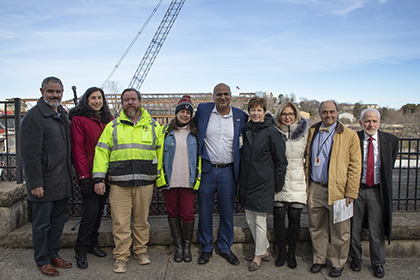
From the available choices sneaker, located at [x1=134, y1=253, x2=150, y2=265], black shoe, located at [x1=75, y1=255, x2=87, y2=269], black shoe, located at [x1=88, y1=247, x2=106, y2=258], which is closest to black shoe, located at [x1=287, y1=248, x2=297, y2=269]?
sneaker, located at [x1=134, y1=253, x2=150, y2=265]

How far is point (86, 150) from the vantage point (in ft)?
10.8

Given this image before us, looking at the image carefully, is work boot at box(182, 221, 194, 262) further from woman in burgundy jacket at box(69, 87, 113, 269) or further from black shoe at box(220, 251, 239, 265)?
woman in burgundy jacket at box(69, 87, 113, 269)

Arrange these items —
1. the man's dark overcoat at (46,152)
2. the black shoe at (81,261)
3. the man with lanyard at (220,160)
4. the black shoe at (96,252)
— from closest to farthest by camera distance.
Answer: the man's dark overcoat at (46,152) → the black shoe at (81,261) → the man with lanyard at (220,160) → the black shoe at (96,252)

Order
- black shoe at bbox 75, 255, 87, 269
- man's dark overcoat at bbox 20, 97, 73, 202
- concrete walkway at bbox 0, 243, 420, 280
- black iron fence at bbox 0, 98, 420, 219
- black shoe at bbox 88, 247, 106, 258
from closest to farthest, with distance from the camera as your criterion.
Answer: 1. man's dark overcoat at bbox 20, 97, 73, 202
2. concrete walkway at bbox 0, 243, 420, 280
3. black shoe at bbox 75, 255, 87, 269
4. black shoe at bbox 88, 247, 106, 258
5. black iron fence at bbox 0, 98, 420, 219

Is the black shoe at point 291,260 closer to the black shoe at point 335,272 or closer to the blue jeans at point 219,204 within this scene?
the black shoe at point 335,272

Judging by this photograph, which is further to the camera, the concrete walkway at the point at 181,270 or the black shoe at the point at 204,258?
the black shoe at the point at 204,258

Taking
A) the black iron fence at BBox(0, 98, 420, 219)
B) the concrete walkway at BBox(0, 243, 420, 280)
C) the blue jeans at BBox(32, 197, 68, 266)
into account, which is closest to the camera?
the blue jeans at BBox(32, 197, 68, 266)

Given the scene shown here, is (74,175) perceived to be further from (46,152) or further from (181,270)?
(181,270)

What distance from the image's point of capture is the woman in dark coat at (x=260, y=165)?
318 centimetres

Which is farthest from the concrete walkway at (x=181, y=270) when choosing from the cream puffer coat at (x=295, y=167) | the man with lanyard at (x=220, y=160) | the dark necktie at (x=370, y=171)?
the dark necktie at (x=370, y=171)

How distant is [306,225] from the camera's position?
3793 millimetres

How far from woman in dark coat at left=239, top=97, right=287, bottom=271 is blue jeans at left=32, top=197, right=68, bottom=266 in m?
2.17

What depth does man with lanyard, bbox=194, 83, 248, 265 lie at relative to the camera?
3367mm

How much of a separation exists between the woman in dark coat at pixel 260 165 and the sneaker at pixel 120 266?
1.47 meters
